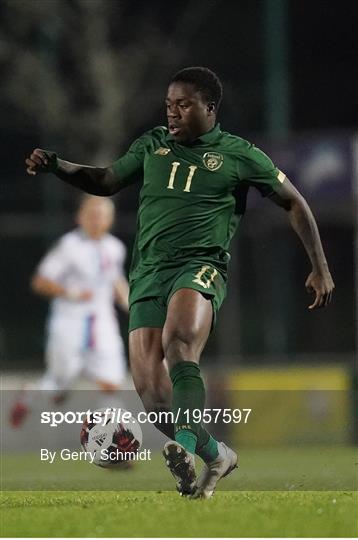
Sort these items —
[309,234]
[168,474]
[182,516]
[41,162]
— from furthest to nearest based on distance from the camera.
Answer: [168,474], [309,234], [41,162], [182,516]

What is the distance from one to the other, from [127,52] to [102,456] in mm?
18985

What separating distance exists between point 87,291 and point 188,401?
6175 mm

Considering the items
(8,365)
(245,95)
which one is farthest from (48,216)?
(245,95)

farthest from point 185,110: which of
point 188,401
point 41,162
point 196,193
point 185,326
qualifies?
point 188,401

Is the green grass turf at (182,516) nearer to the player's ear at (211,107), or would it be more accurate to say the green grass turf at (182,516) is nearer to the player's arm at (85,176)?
the player's arm at (85,176)

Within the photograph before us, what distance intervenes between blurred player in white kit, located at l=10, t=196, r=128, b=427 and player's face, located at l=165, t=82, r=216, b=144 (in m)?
5.53

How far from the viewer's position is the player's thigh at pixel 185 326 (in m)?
7.79

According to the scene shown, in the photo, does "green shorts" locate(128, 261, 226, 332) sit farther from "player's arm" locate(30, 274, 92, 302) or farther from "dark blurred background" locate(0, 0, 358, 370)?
"dark blurred background" locate(0, 0, 358, 370)

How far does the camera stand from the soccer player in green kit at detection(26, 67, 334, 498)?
26.3 feet

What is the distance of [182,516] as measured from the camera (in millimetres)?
7203

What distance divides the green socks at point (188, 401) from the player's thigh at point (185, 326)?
0.06m

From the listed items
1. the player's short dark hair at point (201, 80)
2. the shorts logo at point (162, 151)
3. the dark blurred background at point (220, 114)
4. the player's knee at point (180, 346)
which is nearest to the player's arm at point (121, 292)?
the shorts logo at point (162, 151)

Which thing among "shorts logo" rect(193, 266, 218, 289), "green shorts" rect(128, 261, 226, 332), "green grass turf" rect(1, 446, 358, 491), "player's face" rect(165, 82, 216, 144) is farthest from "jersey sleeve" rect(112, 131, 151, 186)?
"green grass turf" rect(1, 446, 358, 491)

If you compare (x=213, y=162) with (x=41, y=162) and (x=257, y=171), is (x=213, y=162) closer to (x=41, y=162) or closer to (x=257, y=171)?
(x=257, y=171)
